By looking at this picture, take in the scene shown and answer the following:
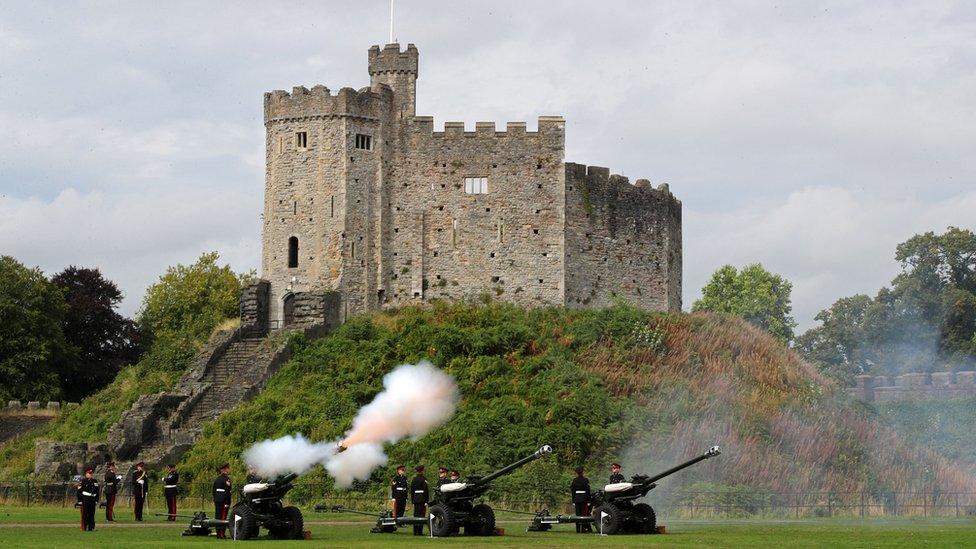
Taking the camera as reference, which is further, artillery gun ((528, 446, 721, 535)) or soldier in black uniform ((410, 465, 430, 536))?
soldier in black uniform ((410, 465, 430, 536))

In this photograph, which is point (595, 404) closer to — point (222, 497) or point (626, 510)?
point (626, 510)

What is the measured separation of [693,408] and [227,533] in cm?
2180

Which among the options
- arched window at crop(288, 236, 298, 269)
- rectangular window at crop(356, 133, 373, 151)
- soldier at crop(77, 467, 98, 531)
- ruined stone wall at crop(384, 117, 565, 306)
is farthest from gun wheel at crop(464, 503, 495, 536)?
rectangular window at crop(356, 133, 373, 151)

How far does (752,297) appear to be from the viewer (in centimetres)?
9550

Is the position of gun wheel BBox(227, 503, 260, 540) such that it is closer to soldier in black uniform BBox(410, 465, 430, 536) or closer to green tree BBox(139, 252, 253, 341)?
soldier in black uniform BBox(410, 465, 430, 536)

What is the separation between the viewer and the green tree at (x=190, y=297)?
8544 centimetres

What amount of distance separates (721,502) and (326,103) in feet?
93.8

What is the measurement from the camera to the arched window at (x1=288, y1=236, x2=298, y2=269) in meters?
63.8

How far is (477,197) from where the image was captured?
64.8 m

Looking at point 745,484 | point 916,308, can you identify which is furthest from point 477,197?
point 916,308

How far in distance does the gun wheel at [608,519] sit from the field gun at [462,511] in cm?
179

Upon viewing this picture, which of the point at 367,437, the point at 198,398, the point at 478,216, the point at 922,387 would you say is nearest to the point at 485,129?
the point at 478,216

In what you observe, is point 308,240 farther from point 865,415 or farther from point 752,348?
point 865,415

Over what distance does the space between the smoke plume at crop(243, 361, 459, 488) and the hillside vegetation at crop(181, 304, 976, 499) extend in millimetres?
3580
